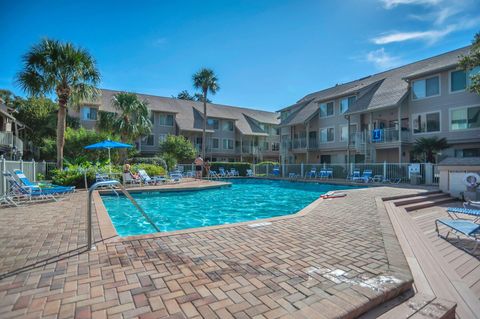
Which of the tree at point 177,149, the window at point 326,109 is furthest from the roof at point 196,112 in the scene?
the window at point 326,109

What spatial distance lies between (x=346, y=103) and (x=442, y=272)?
80.2 ft

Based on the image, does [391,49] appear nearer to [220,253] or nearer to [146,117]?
[220,253]

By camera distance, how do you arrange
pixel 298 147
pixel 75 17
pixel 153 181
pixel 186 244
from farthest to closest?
pixel 298 147 < pixel 153 181 < pixel 75 17 < pixel 186 244

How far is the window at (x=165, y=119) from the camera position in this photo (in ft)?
105

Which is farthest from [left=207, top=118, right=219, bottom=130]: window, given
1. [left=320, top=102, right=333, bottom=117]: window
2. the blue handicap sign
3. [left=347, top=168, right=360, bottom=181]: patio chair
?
the blue handicap sign

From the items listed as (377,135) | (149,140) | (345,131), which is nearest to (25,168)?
(149,140)

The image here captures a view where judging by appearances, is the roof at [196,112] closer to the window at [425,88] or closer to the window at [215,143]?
the window at [215,143]

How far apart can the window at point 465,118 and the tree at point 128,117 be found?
2445 cm

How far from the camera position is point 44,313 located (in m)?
2.29

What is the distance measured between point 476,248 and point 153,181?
47.4ft

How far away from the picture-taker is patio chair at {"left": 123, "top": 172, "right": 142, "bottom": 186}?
14.4m

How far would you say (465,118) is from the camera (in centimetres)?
1803

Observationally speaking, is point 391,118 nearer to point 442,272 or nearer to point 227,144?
point 227,144

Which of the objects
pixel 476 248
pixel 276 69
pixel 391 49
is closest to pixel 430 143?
pixel 391 49
